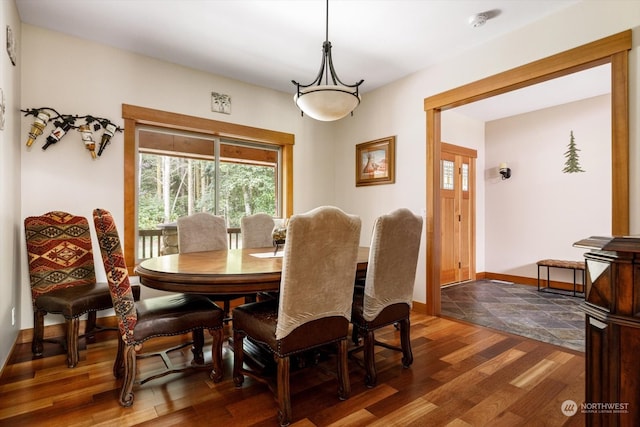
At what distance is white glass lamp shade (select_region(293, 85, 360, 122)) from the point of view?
91.0 inches

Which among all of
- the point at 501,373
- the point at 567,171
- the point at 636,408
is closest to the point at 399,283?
Answer: the point at 501,373

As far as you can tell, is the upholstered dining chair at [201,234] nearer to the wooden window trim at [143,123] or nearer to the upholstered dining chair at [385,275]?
the wooden window trim at [143,123]

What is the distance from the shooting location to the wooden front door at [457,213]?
4938 mm

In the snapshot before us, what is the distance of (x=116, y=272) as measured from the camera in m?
1.74

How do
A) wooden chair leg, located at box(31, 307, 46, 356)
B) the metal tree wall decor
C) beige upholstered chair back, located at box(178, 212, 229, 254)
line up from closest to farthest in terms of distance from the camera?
wooden chair leg, located at box(31, 307, 46, 356)
beige upholstered chair back, located at box(178, 212, 229, 254)
the metal tree wall decor

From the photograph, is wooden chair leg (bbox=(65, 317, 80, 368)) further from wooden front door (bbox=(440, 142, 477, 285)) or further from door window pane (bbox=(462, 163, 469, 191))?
door window pane (bbox=(462, 163, 469, 191))

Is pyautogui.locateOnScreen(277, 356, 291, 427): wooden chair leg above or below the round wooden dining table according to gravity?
below

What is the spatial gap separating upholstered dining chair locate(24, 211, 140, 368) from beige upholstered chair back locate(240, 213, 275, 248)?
1057 millimetres

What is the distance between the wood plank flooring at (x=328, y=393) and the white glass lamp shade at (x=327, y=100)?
6.09 feet

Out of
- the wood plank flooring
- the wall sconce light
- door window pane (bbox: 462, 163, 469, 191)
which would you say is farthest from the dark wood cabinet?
the wall sconce light

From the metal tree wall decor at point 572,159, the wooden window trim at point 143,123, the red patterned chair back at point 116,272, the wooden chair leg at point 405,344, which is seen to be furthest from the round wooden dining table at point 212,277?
the metal tree wall decor at point 572,159

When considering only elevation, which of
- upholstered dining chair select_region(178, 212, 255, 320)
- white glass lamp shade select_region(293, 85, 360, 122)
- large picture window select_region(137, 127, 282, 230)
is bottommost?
upholstered dining chair select_region(178, 212, 255, 320)

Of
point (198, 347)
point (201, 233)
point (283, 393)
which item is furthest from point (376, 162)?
point (283, 393)

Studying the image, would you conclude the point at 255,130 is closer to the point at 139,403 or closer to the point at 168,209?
the point at 168,209
